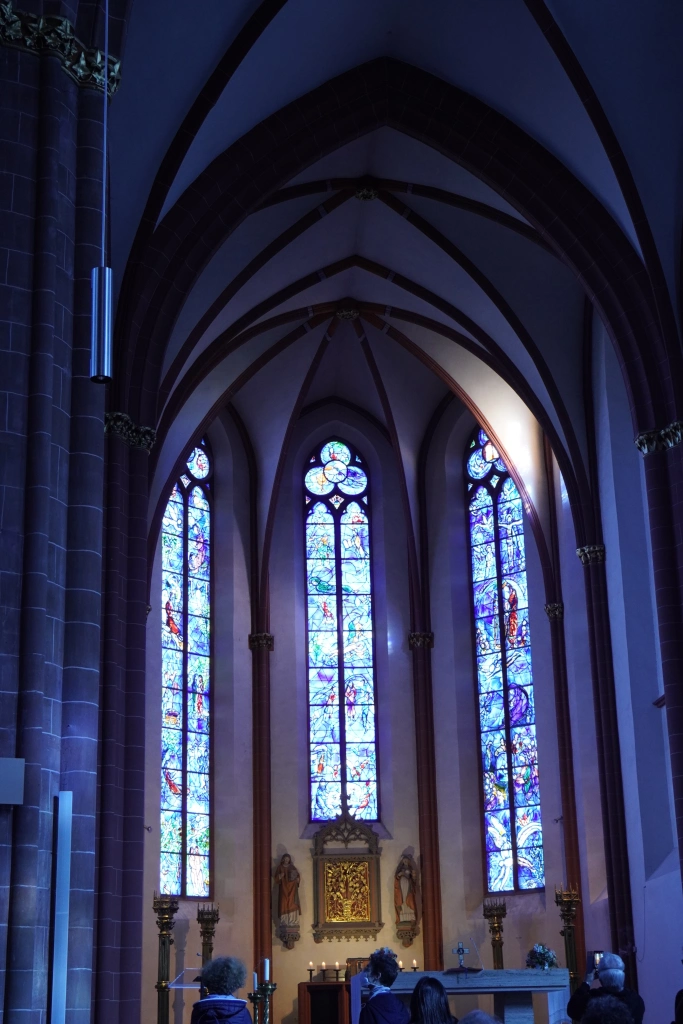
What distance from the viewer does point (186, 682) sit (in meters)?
22.3

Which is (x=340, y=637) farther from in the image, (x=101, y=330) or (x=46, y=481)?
(x=101, y=330)

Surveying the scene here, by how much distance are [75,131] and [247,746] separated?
49.0 feet

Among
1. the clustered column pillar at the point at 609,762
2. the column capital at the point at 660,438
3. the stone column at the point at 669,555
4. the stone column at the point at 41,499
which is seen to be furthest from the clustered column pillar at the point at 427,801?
the stone column at the point at 41,499

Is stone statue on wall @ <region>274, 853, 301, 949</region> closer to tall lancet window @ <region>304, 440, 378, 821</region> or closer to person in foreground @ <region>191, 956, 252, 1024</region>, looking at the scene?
tall lancet window @ <region>304, 440, 378, 821</region>

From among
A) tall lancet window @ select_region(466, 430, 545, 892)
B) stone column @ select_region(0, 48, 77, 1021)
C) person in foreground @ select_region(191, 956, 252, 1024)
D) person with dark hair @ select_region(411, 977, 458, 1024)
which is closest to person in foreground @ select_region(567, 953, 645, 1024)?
person with dark hair @ select_region(411, 977, 458, 1024)

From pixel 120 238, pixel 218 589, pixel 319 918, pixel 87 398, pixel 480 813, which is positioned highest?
pixel 120 238

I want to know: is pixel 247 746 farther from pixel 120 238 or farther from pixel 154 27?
pixel 154 27

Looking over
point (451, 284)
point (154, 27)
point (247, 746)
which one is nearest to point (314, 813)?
point (247, 746)

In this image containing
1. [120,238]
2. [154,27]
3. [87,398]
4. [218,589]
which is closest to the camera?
[87,398]

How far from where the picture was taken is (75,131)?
31.4ft

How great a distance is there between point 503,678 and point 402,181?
29.6 feet

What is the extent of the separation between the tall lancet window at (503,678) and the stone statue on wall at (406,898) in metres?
1.29

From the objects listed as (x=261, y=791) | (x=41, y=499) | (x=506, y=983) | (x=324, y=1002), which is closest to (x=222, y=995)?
(x=41, y=499)

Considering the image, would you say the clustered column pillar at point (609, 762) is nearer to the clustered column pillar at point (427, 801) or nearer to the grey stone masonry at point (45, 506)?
the clustered column pillar at point (427, 801)
